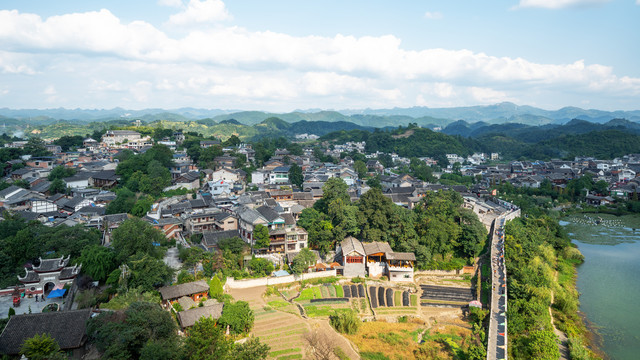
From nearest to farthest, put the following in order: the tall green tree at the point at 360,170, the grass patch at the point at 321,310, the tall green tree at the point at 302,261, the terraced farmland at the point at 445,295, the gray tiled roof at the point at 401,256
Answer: the grass patch at the point at 321,310 < the terraced farmland at the point at 445,295 < the tall green tree at the point at 302,261 < the gray tiled roof at the point at 401,256 < the tall green tree at the point at 360,170

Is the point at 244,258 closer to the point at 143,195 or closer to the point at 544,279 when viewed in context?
the point at 143,195

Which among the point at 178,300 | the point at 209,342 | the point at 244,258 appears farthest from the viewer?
the point at 244,258

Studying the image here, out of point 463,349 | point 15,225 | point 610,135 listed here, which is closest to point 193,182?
point 15,225

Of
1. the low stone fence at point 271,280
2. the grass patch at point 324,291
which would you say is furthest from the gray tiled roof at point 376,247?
the grass patch at point 324,291

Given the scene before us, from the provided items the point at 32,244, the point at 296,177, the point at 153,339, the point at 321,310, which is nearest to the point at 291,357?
the point at 321,310

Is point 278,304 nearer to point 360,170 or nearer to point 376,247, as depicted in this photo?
point 376,247

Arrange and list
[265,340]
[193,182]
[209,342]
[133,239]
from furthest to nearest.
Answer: [193,182], [133,239], [265,340], [209,342]

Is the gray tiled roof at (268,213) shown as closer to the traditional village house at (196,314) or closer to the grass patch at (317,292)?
the grass patch at (317,292)
